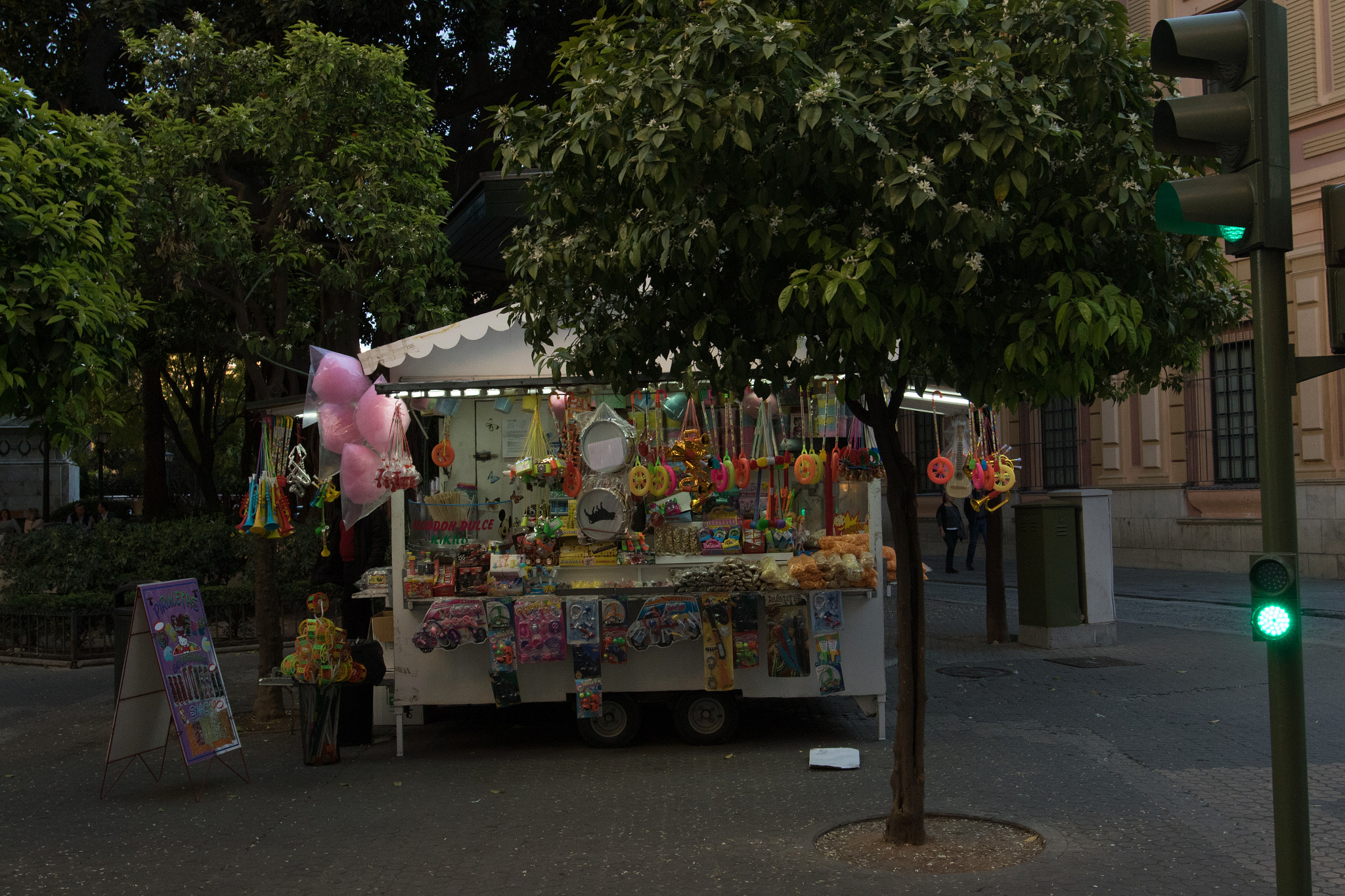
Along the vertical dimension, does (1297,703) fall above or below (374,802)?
above

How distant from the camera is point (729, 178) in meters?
5.56

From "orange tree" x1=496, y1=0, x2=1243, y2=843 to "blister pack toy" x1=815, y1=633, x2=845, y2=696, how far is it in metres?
2.31

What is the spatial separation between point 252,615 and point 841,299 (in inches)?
513

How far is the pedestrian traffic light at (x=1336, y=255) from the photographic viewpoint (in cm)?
362

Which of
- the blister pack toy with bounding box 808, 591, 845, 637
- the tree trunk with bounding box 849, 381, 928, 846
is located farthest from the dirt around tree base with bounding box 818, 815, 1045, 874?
the blister pack toy with bounding box 808, 591, 845, 637

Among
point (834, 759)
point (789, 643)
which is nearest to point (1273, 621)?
point (834, 759)

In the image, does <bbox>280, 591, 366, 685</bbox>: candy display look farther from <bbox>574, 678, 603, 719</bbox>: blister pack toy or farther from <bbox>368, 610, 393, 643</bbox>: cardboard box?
<bbox>574, 678, 603, 719</bbox>: blister pack toy

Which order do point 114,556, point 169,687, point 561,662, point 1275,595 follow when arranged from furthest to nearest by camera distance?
point 114,556 → point 561,662 → point 169,687 → point 1275,595

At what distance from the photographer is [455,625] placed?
27.9 ft

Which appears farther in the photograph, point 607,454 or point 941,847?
point 607,454

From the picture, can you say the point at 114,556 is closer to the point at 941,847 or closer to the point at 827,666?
the point at 827,666

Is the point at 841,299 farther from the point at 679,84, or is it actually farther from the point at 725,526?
the point at 725,526

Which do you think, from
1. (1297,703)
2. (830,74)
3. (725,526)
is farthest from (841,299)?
(725,526)

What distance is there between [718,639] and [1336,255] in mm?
5443
